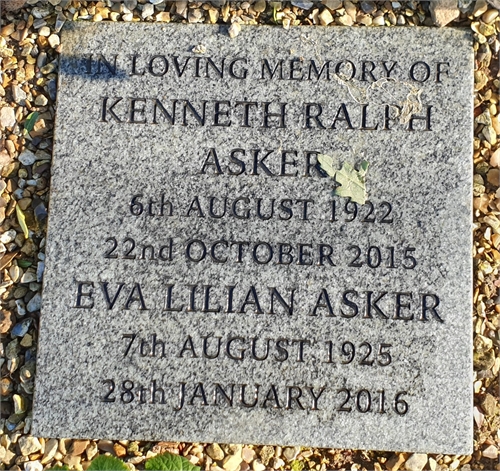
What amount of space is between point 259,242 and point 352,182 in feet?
1.48

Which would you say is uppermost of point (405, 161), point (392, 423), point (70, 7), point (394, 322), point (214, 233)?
point (70, 7)

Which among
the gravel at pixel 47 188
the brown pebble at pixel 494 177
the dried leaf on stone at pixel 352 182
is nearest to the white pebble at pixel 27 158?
the gravel at pixel 47 188

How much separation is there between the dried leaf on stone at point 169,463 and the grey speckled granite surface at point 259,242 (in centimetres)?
8

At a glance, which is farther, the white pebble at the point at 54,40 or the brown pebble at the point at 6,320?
the white pebble at the point at 54,40

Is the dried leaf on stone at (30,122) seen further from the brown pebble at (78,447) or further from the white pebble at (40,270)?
the brown pebble at (78,447)

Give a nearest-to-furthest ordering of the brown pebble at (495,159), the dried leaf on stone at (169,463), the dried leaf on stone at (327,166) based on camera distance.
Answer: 1. the dried leaf on stone at (169,463)
2. the dried leaf on stone at (327,166)
3. the brown pebble at (495,159)

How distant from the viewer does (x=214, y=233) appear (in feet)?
8.25

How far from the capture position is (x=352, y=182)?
2539 mm

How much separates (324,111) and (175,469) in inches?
61.2

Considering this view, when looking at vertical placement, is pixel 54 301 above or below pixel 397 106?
below

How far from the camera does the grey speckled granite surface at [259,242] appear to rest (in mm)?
2445

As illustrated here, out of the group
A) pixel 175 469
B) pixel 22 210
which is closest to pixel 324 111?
pixel 22 210

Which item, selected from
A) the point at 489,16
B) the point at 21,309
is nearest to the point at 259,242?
the point at 21,309

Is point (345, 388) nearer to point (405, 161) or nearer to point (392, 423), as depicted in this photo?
point (392, 423)
